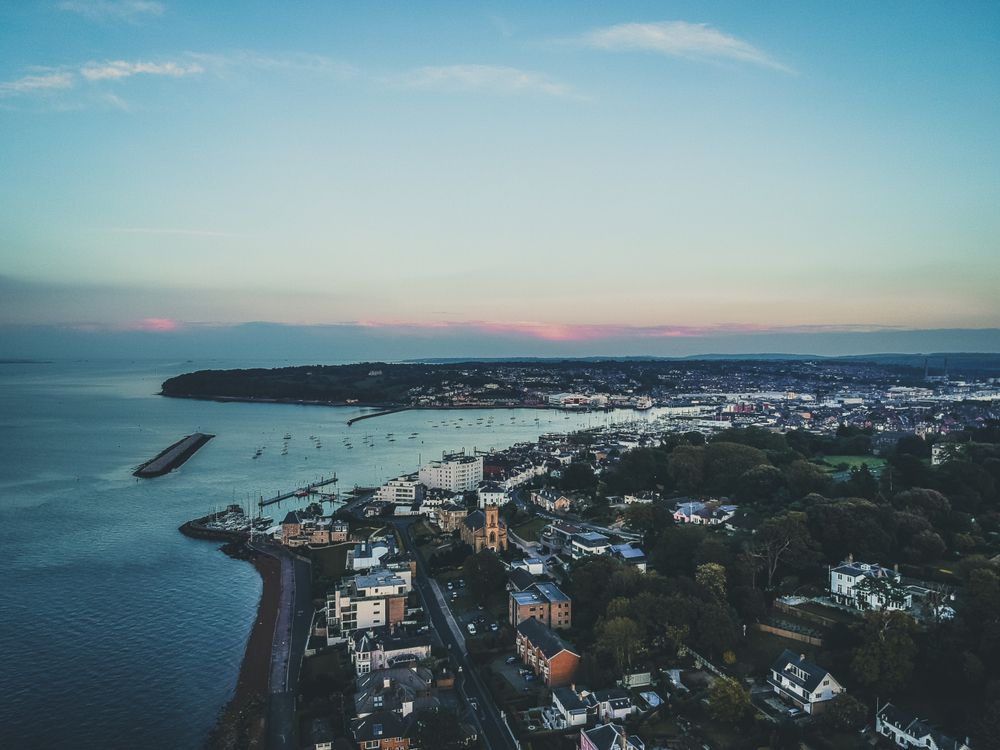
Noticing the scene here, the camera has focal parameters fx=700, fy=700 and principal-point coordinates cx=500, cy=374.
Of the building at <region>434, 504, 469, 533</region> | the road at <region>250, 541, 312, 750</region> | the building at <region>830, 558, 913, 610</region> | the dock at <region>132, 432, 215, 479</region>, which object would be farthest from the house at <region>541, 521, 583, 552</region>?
the dock at <region>132, 432, 215, 479</region>

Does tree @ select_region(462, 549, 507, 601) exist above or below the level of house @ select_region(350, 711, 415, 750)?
above

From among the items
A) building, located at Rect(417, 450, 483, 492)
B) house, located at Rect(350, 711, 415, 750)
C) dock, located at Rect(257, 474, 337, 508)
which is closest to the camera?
house, located at Rect(350, 711, 415, 750)

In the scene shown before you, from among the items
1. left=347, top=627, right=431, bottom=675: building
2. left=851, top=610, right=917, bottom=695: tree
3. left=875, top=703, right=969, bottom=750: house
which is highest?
left=851, top=610, right=917, bottom=695: tree

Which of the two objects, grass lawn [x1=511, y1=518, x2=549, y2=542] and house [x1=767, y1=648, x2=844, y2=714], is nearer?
house [x1=767, y1=648, x2=844, y2=714]

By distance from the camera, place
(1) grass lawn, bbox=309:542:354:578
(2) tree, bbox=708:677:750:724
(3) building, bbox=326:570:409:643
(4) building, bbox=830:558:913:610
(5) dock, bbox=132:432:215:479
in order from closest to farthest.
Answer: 1. (2) tree, bbox=708:677:750:724
2. (4) building, bbox=830:558:913:610
3. (3) building, bbox=326:570:409:643
4. (1) grass lawn, bbox=309:542:354:578
5. (5) dock, bbox=132:432:215:479

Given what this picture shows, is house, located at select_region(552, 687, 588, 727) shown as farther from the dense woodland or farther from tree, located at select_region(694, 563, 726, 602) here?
tree, located at select_region(694, 563, 726, 602)

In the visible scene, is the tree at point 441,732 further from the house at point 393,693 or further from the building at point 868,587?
the building at point 868,587
